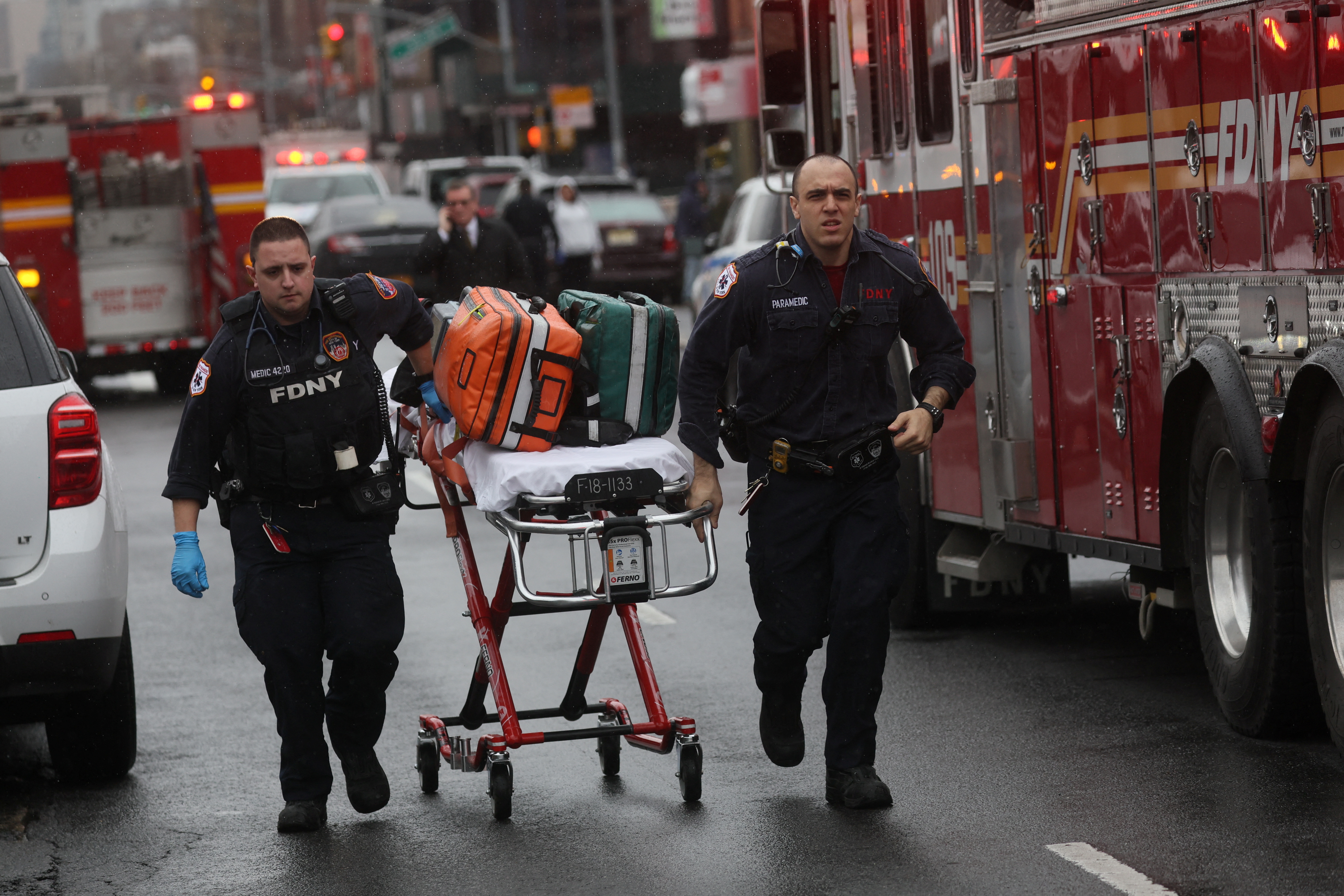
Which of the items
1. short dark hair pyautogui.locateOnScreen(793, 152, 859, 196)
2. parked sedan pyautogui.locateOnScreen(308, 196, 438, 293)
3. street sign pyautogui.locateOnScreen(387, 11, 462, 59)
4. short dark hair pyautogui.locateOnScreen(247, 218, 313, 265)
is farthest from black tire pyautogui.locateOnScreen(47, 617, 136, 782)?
street sign pyautogui.locateOnScreen(387, 11, 462, 59)

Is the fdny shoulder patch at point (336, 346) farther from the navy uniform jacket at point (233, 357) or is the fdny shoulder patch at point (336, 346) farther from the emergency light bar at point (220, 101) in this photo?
the emergency light bar at point (220, 101)

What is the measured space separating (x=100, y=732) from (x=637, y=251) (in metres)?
25.6

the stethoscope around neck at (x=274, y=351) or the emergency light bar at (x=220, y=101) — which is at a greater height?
the emergency light bar at (x=220, y=101)

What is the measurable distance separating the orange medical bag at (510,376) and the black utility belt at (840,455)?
0.64 meters

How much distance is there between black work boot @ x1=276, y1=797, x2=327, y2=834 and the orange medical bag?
45.9 inches

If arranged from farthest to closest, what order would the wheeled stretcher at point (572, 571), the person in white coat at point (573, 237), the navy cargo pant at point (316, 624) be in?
the person in white coat at point (573, 237)
the navy cargo pant at point (316, 624)
the wheeled stretcher at point (572, 571)

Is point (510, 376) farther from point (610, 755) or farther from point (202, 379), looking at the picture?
point (610, 755)

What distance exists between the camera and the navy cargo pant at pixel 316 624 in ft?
21.4

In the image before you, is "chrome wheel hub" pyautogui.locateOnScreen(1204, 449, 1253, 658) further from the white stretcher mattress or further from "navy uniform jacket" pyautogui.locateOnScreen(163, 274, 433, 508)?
"navy uniform jacket" pyautogui.locateOnScreen(163, 274, 433, 508)

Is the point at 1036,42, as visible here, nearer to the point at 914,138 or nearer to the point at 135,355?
the point at 914,138

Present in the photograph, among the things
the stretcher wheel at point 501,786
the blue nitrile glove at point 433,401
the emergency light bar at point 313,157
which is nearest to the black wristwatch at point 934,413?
the blue nitrile glove at point 433,401

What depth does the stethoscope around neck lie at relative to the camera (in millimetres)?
6469

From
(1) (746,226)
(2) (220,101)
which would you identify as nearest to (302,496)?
(1) (746,226)

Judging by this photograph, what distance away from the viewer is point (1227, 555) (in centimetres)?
730
